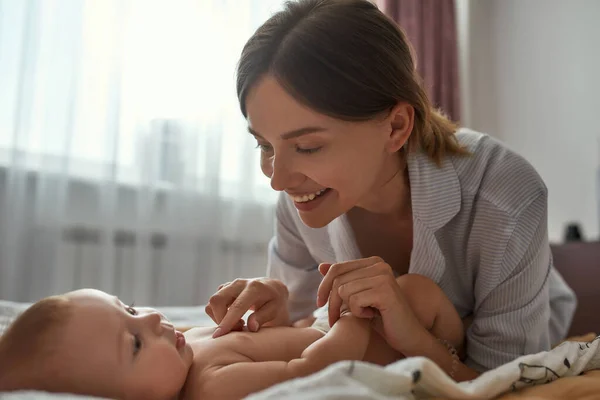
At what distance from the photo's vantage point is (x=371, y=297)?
3.19 ft

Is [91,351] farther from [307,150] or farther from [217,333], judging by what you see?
[307,150]

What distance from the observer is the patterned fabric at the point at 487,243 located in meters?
1.19

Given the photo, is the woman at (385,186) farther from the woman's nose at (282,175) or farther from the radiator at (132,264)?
the radiator at (132,264)

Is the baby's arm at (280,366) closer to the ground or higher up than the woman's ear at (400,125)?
closer to the ground

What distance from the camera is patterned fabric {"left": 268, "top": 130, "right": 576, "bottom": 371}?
119 cm

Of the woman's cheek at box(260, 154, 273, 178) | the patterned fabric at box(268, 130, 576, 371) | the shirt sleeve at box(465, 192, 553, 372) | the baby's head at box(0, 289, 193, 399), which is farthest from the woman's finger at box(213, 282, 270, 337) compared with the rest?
the shirt sleeve at box(465, 192, 553, 372)

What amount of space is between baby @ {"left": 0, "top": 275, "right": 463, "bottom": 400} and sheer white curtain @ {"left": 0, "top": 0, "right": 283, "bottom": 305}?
4.04ft

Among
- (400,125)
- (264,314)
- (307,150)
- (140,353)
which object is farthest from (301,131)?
(140,353)

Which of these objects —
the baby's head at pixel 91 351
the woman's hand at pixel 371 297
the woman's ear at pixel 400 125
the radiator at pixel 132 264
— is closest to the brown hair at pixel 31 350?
the baby's head at pixel 91 351

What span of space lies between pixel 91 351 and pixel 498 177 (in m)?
0.87

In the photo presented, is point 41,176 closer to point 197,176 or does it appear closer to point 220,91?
point 197,176

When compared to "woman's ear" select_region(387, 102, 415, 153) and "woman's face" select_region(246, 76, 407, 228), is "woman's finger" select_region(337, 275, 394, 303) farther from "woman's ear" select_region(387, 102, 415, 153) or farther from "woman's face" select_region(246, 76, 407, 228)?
"woman's ear" select_region(387, 102, 415, 153)

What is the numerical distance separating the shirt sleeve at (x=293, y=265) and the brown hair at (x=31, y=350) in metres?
0.83

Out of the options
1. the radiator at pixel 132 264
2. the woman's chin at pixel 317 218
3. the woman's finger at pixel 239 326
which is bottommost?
the radiator at pixel 132 264
